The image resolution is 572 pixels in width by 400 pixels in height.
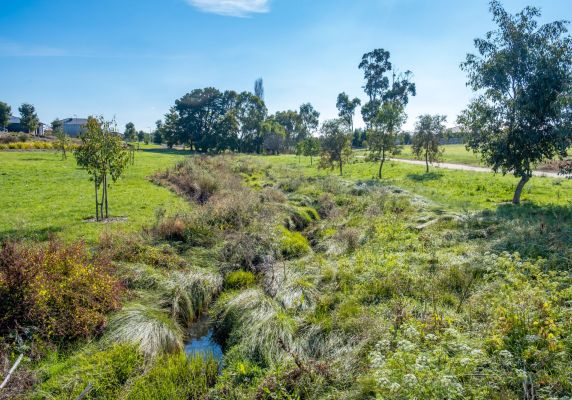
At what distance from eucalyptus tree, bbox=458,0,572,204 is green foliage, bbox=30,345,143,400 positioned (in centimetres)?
1636

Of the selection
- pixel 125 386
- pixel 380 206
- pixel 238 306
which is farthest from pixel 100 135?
pixel 380 206

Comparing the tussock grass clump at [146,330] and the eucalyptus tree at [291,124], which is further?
the eucalyptus tree at [291,124]

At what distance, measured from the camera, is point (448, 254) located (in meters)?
9.49

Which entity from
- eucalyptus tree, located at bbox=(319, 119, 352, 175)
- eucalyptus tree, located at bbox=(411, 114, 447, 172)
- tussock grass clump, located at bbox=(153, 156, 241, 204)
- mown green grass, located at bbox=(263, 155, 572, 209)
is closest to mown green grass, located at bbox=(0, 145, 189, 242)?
tussock grass clump, located at bbox=(153, 156, 241, 204)

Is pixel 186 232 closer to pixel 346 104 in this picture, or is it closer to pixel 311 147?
pixel 311 147

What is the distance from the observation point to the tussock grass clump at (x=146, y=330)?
6055 mm

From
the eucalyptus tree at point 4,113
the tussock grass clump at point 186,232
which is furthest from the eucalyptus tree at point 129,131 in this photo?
the tussock grass clump at point 186,232

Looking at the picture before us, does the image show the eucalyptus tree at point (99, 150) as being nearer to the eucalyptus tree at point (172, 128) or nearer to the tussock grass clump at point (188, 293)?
the tussock grass clump at point (188, 293)

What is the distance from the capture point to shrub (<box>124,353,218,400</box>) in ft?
16.5

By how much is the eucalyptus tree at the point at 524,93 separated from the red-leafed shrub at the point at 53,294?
16397 mm

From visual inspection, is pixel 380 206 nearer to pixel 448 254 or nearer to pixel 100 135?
pixel 448 254

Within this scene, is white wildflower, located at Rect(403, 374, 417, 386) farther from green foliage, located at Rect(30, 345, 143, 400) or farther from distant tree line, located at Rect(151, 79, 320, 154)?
distant tree line, located at Rect(151, 79, 320, 154)

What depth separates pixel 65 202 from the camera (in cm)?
1656

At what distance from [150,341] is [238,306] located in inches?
75.8
